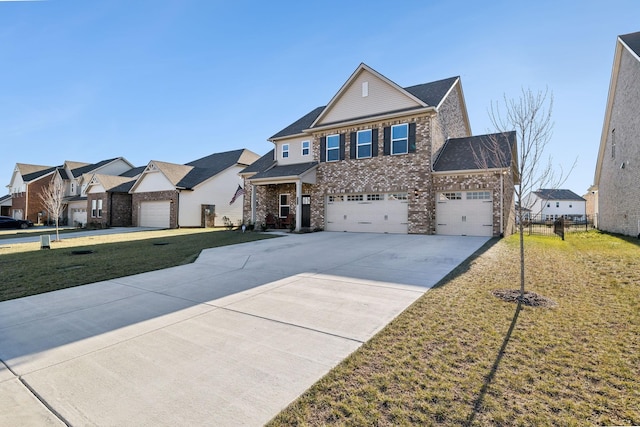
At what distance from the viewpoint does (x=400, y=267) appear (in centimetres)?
822

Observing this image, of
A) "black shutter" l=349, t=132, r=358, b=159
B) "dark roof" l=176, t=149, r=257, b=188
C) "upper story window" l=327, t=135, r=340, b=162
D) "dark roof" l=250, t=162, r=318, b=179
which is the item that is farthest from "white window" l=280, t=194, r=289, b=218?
"dark roof" l=176, t=149, r=257, b=188

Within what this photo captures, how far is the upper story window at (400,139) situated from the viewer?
658 inches

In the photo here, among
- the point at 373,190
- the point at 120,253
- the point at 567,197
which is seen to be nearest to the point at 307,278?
the point at 120,253

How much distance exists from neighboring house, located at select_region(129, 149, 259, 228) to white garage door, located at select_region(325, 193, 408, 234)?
13.1 meters

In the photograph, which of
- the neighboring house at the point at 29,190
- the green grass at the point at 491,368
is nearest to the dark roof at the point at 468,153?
the green grass at the point at 491,368

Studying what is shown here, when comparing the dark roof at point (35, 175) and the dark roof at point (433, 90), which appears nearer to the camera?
the dark roof at point (433, 90)

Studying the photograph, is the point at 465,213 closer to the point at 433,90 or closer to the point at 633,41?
the point at 433,90

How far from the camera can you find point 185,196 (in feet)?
87.7

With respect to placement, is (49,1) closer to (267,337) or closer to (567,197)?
(267,337)

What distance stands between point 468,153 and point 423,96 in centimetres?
451

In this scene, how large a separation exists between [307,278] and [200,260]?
460 cm

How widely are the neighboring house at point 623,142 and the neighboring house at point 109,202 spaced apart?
3766 cm

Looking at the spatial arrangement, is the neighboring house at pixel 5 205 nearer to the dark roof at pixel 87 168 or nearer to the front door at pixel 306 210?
the dark roof at pixel 87 168

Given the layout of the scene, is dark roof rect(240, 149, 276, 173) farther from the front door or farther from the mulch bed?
the mulch bed
